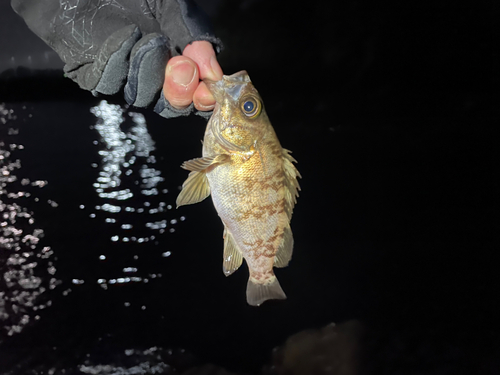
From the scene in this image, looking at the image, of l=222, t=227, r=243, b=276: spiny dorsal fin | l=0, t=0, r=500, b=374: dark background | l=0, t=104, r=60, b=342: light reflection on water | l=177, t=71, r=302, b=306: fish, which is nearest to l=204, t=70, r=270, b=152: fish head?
l=177, t=71, r=302, b=306: fish

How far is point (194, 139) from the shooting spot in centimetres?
521

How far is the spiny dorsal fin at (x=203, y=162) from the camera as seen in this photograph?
45.0 inches

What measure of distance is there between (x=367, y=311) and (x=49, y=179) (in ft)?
23.7

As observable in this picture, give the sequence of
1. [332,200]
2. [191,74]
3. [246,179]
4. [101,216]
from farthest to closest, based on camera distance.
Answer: [332,200] < [101,216] < [246,179] < [191,74]

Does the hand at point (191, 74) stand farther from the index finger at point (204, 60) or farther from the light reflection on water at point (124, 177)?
the light reflection on water at point (124, 177)

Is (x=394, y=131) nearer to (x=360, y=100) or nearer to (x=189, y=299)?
(x=360, y=100)

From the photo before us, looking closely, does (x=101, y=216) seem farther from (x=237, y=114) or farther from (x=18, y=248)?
(x=237, y=114)

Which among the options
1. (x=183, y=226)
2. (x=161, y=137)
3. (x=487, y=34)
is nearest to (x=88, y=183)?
(x=161, y=137)

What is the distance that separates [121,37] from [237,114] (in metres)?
0.56

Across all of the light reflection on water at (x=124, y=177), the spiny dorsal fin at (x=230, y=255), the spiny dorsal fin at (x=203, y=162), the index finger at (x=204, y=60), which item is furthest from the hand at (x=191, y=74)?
the light reflection on water at (x=124, y=177)

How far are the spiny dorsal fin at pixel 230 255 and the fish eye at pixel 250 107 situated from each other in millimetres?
568

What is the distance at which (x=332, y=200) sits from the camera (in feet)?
20.9

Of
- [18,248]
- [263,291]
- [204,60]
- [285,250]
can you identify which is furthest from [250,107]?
[18,248]

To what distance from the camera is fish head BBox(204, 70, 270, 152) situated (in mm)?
1183
